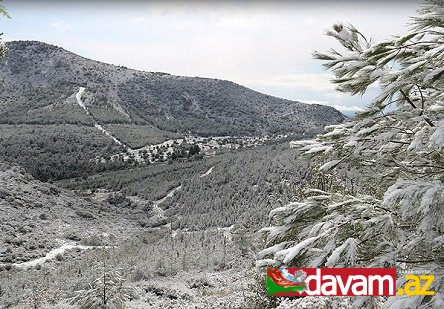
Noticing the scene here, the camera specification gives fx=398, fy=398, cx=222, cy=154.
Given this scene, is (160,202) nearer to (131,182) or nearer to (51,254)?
(131,182)

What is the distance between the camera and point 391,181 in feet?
12.7

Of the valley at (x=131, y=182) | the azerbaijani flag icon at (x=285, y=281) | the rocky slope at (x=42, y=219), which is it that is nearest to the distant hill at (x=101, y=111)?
the valley at (x=131, y=182)

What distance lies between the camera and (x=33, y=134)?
59.0 m

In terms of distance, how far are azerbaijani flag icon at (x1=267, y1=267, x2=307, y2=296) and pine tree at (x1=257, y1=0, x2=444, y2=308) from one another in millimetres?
92

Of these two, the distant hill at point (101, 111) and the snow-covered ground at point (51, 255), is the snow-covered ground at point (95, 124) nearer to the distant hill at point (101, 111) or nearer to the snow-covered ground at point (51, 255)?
the distant hill at point (101, 111)

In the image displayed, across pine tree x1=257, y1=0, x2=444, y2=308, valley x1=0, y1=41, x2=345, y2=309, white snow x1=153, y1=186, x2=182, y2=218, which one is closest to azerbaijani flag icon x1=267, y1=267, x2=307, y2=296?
pine tree x1=257, y1=0, x2=444, y2=308

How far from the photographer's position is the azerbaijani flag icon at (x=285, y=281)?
10.5 ft

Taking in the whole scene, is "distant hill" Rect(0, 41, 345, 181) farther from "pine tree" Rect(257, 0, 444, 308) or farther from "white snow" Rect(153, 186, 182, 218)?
"pine tree" Rect(257, 0, 444, 308)

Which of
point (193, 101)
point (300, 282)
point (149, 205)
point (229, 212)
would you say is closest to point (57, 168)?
point (149, 205)

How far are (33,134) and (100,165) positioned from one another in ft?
47.1

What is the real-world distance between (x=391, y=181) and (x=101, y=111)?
81.0 metres

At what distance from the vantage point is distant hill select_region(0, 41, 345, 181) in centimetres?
5547

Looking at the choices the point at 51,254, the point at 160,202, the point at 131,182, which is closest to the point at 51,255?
the point at 51,254

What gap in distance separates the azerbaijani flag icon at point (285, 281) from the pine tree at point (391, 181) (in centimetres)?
9
